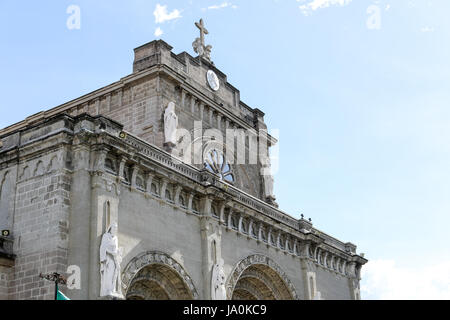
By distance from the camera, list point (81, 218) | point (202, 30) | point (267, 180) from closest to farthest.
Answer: point (81, 218)
point (202, 30)
point (267, 180)

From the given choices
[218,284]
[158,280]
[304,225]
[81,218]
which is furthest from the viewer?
[304,225]

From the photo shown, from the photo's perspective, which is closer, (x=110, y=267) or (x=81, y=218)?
(x=110, y=267)

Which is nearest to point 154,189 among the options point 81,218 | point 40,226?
point 81,218

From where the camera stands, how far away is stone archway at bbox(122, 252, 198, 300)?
92.7 ft

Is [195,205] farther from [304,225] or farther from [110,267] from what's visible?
[304,225]

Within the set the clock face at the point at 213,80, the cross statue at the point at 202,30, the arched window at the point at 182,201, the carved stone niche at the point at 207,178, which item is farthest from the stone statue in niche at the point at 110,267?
the cross statue at the point at 202,30

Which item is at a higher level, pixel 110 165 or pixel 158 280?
pixel 110 165

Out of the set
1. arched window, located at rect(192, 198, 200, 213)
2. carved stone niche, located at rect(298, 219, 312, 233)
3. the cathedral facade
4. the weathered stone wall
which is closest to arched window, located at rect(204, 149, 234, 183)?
the cathedral facade

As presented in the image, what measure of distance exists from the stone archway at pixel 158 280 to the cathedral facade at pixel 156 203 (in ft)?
0.21

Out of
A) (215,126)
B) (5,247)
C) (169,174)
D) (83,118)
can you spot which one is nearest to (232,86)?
(215,126)

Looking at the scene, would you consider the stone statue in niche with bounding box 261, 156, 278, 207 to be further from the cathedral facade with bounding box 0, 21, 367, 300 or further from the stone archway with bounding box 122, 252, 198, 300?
the stone archway with bounding box 122, 252, 198, 300

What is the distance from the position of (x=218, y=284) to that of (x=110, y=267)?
746 cm

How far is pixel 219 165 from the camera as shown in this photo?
132 feet

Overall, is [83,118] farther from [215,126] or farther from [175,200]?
[215,126]
